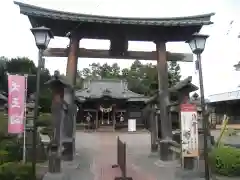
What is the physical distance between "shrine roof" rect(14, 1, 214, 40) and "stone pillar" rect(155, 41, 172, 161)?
0.98 meters

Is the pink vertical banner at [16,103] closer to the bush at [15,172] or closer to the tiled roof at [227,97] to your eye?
the bush at [15,172]

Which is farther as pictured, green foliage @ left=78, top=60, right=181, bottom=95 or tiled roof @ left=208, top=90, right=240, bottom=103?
green foliage @ left=78, top=60, right=181, bottom=95

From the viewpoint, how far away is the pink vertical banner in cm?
1076

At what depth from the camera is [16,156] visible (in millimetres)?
12078

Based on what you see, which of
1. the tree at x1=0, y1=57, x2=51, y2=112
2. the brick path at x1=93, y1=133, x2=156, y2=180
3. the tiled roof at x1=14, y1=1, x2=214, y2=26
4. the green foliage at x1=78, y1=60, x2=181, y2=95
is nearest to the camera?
the brick path at x1=93, y1=133, x2=156, y2=180

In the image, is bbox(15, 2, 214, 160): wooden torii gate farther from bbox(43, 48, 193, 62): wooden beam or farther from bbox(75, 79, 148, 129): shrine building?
bbox(75, 79, 148, 129): shrine building

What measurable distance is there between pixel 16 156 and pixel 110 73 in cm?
5806

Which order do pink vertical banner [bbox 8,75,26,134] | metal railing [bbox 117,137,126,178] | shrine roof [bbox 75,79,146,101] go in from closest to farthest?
metal railing [bbox 117,137,126,178]
pink vertical banner [bbox 8,75,26,134]
shrine roof [bbox 75,79,146,101]

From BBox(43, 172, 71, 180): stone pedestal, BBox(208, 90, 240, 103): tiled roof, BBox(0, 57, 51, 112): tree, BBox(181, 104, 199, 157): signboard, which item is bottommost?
BBox(43, 172, 71, 180): stone pedestal

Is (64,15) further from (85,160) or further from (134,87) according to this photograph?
(134,87)

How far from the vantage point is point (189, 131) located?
9.76m

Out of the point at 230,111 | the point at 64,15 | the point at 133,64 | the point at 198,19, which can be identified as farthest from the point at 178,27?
the point at 133,64

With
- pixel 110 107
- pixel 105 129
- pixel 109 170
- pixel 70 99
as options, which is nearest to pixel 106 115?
pixel 110 107

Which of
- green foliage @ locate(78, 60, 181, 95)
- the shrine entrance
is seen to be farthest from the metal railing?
green foliage @ locate(78, 60, 181, 95)
